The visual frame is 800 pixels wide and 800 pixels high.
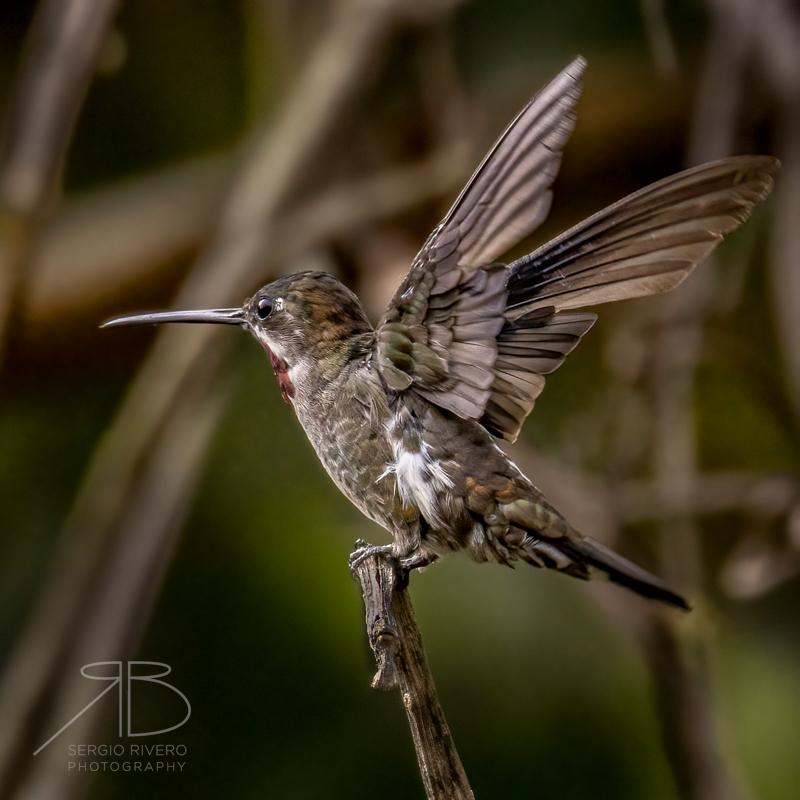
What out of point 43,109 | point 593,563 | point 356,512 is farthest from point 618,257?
point 43,109

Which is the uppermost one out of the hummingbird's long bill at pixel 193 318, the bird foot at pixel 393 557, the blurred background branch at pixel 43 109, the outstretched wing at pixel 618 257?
the blurred background branch at pixel 43 109

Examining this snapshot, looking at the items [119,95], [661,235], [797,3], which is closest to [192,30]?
[119,95]

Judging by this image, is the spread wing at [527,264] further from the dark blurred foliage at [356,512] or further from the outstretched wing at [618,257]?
the dark blurred foliage at [356,512]

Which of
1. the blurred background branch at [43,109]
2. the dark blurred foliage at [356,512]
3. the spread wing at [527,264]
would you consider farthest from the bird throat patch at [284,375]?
the blurred background branch at [43,109]

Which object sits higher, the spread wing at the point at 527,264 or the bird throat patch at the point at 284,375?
the bird throat patch at the point at 284,375

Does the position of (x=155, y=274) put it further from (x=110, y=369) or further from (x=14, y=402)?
(x=14, y=402)

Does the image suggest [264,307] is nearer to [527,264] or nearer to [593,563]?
[527,264]
